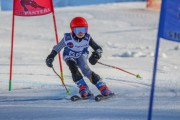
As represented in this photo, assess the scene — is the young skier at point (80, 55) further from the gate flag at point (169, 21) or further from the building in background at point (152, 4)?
the building in background at point (152, 4)

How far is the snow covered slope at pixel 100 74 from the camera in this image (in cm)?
599

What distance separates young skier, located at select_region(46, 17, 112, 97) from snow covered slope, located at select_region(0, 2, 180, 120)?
0.24 m

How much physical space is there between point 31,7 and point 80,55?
1044 mm

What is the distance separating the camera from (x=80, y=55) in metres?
6.96

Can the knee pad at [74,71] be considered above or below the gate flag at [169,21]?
below

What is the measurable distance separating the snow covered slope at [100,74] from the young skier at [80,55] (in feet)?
0.79

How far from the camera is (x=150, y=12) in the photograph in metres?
24.4

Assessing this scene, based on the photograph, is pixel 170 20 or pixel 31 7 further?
pixel 31 7

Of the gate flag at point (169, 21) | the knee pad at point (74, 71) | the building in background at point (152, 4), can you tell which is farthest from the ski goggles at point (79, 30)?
the building in background at point (152, 4)

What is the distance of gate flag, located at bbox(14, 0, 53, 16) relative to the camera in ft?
24.4

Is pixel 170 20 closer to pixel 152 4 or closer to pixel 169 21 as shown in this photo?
pixel 169 21

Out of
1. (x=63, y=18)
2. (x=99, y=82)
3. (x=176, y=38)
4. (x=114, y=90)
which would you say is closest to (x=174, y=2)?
(x=176, y=38)

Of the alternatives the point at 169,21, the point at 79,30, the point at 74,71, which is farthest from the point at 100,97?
the point at 169,21

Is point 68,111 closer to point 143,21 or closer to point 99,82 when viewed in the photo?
point 99,82
